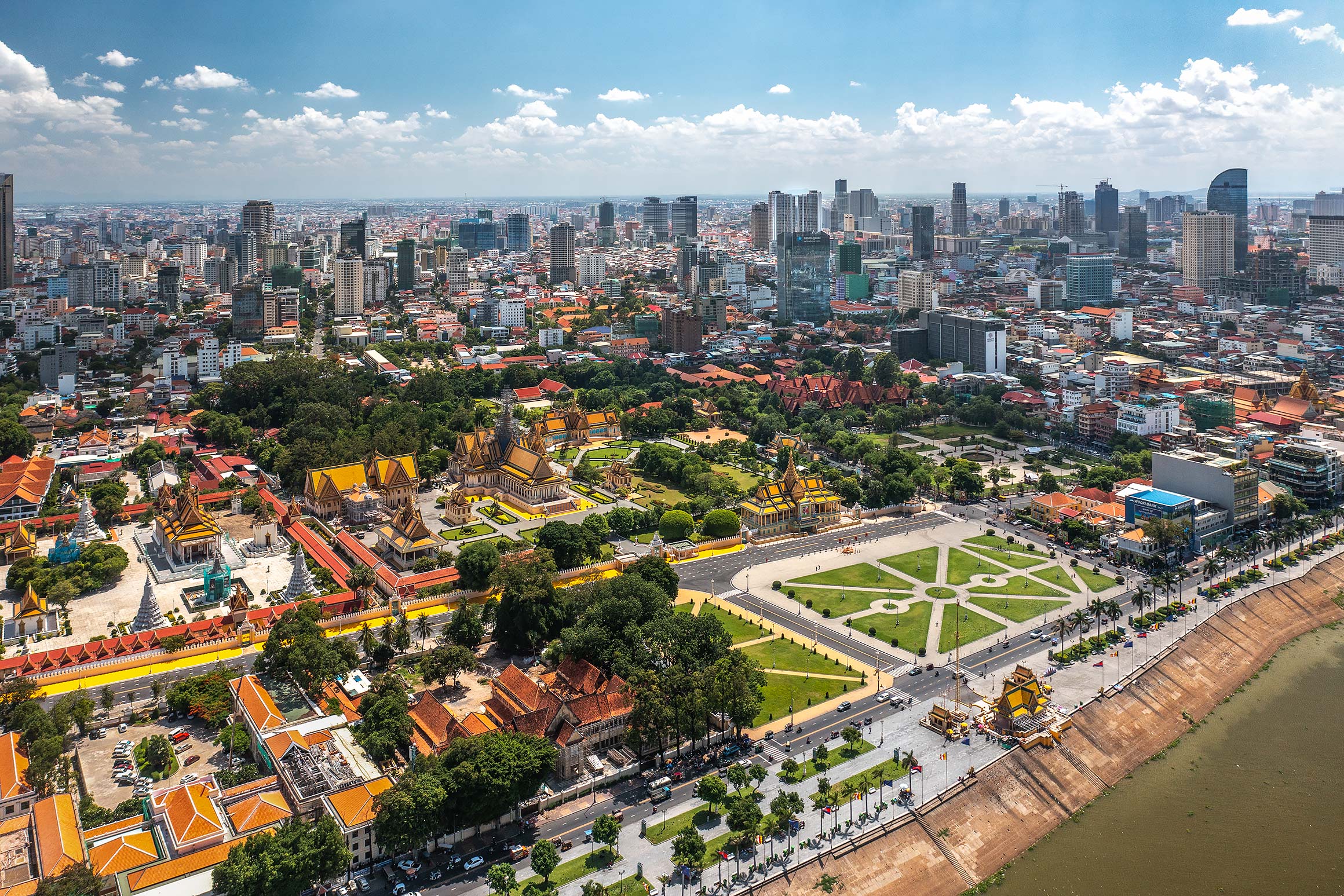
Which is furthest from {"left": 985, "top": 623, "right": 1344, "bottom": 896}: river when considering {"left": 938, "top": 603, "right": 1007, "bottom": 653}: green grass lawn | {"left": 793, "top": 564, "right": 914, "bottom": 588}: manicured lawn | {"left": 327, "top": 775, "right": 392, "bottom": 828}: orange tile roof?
{"left": 327, "top": 775, "right": 392, "bottom": 828}: orange tile roof

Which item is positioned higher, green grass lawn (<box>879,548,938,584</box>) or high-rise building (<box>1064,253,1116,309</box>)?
high-rise building (<box>1064,253,1116,309</box>)

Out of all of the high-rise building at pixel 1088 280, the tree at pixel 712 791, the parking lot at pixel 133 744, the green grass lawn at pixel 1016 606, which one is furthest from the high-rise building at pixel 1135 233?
the parking lot at pixel 133 744

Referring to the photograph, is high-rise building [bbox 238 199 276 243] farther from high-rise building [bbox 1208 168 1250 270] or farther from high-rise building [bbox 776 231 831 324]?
high-rise building [bbox 1208 168 1250 270]

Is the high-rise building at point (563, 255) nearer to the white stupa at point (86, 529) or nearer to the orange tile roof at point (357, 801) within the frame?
the white stupa at point (86, 529)

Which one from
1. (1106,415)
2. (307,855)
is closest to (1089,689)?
(307,855)

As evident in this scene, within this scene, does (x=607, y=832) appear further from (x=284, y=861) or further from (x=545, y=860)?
(x=284, y=861)

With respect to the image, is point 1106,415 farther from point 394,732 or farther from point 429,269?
point 429,269

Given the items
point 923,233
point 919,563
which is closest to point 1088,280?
point 923,233
